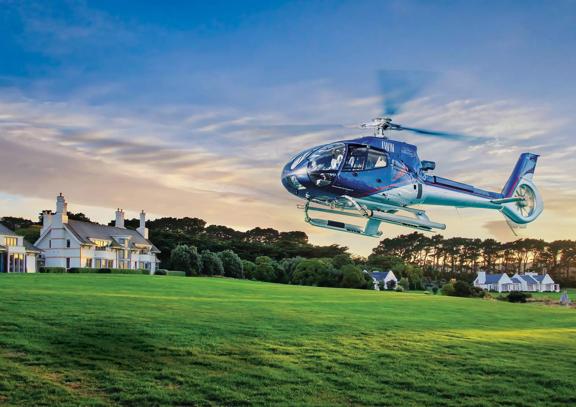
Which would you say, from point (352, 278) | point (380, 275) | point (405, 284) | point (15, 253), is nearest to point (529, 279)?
point (380, 275)

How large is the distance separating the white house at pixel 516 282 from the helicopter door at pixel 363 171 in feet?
351

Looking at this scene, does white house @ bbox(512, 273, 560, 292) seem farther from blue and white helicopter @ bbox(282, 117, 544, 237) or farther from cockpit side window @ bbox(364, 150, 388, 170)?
cockpit side window @ bbox(364, 150, 388, 170)

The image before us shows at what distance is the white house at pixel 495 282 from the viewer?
385ft

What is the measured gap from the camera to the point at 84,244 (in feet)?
241

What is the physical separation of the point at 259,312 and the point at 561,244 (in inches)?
4108

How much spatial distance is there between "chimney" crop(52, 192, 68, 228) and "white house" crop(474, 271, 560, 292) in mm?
76099

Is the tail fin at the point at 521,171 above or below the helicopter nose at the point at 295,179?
above

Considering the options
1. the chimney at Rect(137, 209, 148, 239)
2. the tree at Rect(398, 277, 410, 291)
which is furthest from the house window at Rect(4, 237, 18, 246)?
the tree at Rect(398, 277, 410, 291)

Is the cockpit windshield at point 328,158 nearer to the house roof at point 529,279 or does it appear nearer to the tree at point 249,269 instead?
the tree at point 249,269

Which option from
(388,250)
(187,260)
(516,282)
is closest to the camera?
(187,260)

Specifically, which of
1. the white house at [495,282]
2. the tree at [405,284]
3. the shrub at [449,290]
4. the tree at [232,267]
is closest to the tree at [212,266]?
the tree at [232,267]

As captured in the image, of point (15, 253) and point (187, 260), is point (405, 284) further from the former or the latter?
point (15, 253)

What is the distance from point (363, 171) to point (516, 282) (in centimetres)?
11496

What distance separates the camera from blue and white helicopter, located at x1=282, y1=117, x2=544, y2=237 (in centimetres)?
1545
